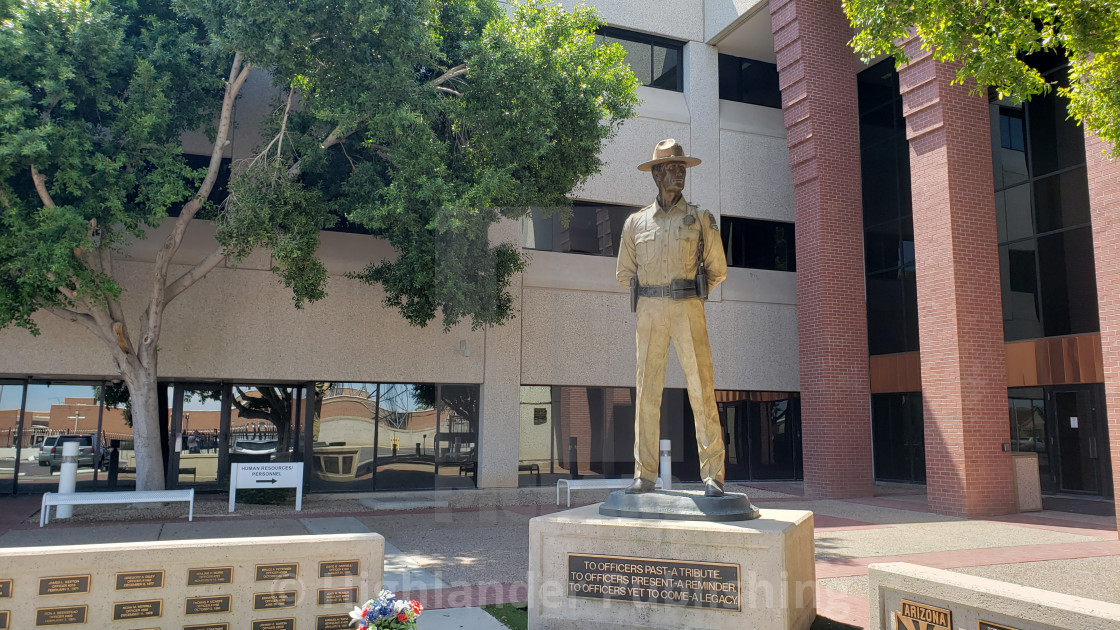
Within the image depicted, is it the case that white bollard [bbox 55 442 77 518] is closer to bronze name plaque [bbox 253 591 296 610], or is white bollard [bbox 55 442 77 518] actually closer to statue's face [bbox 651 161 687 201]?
bronze name plaque [bbox 253 591 296 610]

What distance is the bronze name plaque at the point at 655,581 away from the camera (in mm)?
5566

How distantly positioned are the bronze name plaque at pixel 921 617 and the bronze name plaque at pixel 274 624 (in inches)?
163

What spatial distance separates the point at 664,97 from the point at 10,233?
48.9 feet

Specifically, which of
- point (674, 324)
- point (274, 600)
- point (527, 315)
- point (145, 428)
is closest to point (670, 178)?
point (674, 324)

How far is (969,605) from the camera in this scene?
177 inches

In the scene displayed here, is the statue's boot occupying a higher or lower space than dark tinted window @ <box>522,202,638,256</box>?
lower

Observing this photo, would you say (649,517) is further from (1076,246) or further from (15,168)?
(1076,246)

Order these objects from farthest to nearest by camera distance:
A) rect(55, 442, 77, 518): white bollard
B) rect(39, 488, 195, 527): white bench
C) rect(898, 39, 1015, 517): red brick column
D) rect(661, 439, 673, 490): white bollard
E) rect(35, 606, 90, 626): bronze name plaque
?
rect(661, 439, 673, 490): white bollard < rect(898, 39, 1015, 517): red brick column < rect(55, 442, 77, 518): white bollard < rect(39, 488, 195, 527): white bench < rect(35, 606, 90, 626): bronze name plaque

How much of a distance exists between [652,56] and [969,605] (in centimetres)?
1834

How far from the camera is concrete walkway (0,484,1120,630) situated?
7.77 meters

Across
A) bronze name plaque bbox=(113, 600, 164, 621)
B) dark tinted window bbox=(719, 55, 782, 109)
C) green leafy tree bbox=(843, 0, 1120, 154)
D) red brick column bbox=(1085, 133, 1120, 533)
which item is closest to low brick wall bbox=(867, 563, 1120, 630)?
bronze name plaque bbox=(113, 600, 164, 621)

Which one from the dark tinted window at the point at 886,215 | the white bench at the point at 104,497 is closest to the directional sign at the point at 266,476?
the white bench at the point at 104,497

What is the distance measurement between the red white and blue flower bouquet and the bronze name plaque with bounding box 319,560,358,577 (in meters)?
0.62

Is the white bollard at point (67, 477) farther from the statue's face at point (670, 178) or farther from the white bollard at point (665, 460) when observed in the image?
the statue's face at point (670, 178)
